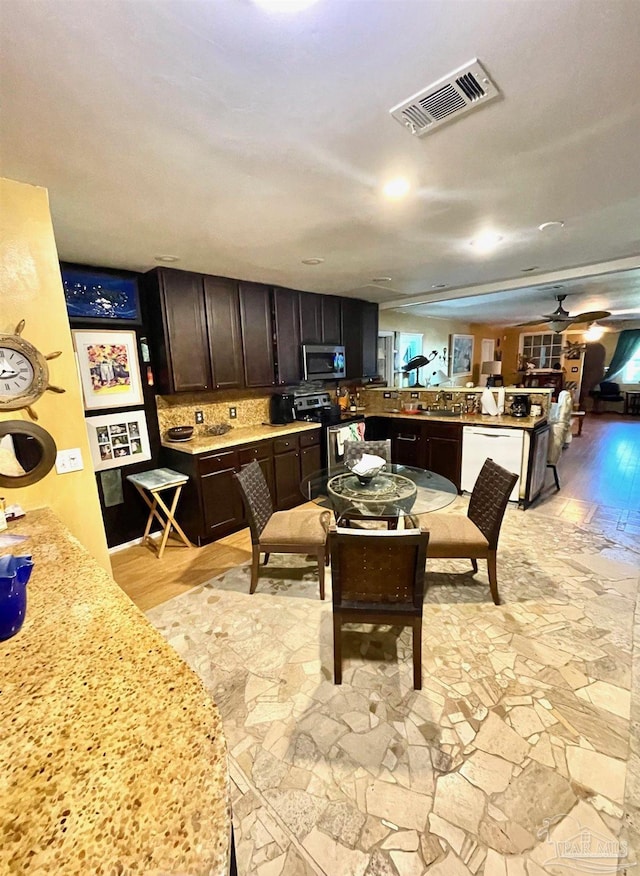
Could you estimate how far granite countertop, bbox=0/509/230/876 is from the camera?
1.72 feet

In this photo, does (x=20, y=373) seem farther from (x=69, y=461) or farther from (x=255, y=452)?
(x=255, y=452)

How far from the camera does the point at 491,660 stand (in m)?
2.00

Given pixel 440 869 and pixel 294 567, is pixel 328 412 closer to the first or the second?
pixel 294 567

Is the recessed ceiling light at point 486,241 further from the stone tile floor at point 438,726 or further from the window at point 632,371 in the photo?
the window at point 632,371

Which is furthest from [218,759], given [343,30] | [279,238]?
[279,238]

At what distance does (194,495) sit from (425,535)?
7.68 ft

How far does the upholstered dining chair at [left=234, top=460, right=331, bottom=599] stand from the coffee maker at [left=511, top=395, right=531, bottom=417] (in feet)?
9.02

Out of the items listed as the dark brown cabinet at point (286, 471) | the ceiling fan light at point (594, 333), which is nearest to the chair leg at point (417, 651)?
the dark brown cabinet at point (286, 471)

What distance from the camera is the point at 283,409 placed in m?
4.35

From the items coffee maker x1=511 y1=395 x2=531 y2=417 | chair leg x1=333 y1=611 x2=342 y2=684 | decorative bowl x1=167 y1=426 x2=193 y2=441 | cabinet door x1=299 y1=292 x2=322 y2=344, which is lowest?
chair leg x1=333 y1=611 x2=342 y2=684

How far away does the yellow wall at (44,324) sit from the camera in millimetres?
1668

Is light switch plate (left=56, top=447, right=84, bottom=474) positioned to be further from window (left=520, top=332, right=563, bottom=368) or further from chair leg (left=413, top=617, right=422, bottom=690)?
window (left=520, top=332, right=563, bottom=368)

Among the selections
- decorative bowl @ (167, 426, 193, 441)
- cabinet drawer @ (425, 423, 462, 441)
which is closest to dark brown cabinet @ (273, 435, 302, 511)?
decorative bowl @ (167, 426, 193, 441)

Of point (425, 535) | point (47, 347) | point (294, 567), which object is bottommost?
point (294, 567)
